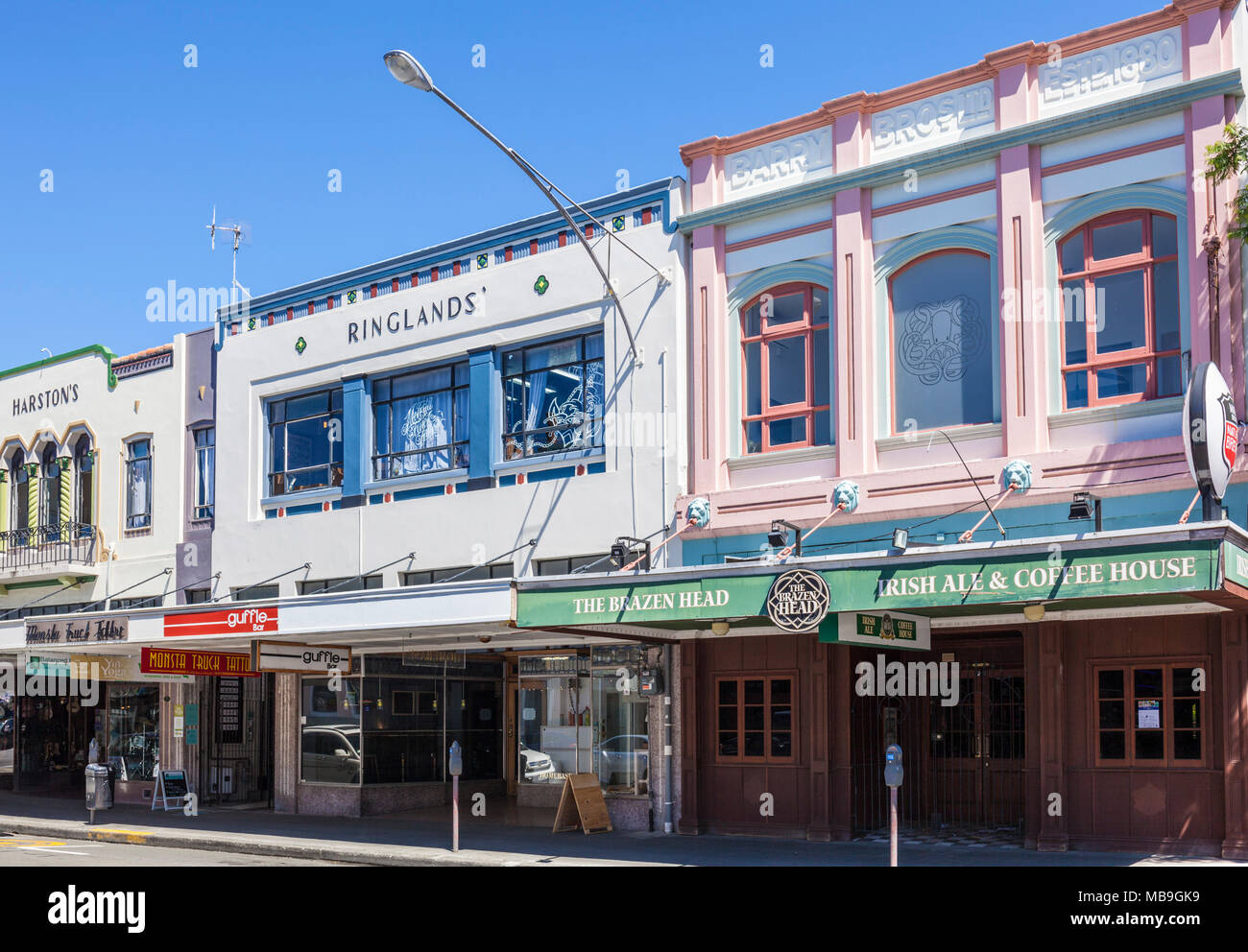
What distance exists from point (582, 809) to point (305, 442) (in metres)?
9.19

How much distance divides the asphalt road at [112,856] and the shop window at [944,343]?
977 centimetres

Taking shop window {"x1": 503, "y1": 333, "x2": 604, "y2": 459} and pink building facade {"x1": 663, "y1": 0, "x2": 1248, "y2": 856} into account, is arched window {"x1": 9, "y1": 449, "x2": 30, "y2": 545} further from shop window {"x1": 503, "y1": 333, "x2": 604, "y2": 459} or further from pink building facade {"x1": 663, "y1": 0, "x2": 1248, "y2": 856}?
pink building facade {"x1": 663, "y1": 0, "x2": 1248, "y2": 856}

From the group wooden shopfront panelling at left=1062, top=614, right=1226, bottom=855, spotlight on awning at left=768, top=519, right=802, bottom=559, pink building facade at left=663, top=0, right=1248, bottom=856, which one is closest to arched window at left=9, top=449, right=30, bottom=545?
pink building facade at left=663, top=0, right=1248, bottom=856

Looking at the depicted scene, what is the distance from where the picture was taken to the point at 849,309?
712 inches

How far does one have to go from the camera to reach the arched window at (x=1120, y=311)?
1576 centimetres

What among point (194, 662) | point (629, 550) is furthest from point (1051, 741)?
point (194, 662)

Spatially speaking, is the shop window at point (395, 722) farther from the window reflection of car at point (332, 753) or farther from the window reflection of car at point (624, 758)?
the window reflection of car at point (624, 758)

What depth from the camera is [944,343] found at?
17562mm

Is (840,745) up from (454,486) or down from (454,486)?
down

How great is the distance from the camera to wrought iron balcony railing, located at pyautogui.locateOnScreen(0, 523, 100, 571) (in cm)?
2820

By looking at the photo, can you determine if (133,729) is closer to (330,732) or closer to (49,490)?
(49,490)

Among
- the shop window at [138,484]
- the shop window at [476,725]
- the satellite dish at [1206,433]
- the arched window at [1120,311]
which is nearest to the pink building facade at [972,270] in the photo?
the arched window at [1120,311]

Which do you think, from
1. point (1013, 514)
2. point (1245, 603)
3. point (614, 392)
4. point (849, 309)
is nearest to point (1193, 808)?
point (1245, 603)
